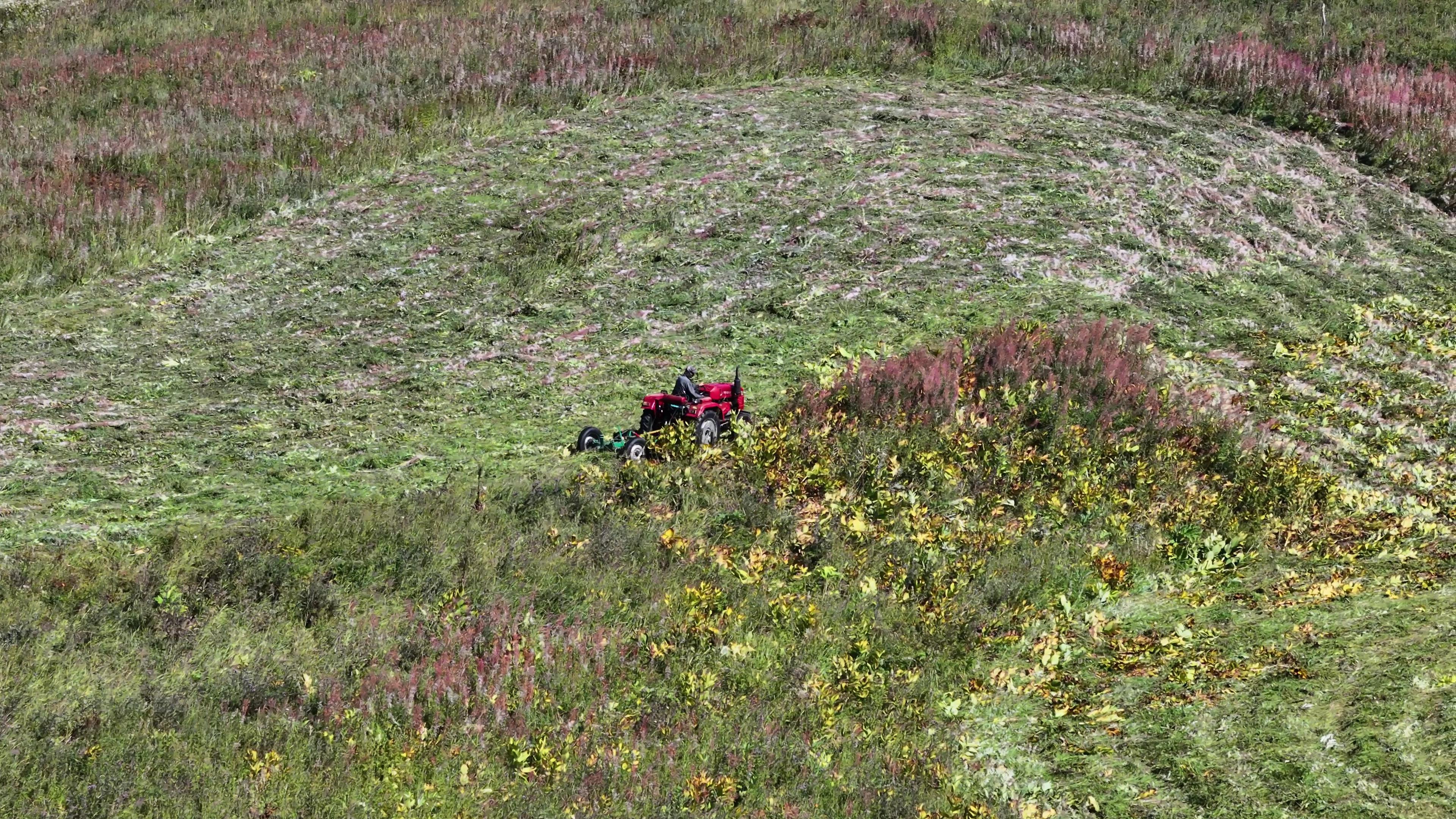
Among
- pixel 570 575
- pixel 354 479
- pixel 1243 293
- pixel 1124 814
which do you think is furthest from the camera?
pixel 1243 293

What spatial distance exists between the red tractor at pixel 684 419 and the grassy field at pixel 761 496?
→ 0.29 metres

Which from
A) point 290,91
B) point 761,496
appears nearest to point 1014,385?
point 761,496

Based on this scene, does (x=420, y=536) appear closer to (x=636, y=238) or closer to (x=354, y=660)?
(x=354, y=660)

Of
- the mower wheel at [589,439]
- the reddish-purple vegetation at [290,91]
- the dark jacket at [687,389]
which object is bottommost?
the mower wheel at [589,439]

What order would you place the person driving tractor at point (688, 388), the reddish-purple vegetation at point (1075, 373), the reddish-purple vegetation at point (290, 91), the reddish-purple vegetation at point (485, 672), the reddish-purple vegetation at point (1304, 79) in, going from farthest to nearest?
1. the reddish-purple vegetation at point (1304, 79)
2. the reddish-purple vegetation at point (290, 91)
3. the reddish-purple vegetation at point (1075, 373)
4. the person driving tractor at point (688, 388)
5. the reddish-purple vegetation at point (485, 672)

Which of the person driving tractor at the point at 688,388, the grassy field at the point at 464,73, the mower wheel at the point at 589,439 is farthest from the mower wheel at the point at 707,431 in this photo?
the grassy field at the point at 464,73

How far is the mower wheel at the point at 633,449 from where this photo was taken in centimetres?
1119

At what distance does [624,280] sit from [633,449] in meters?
4.78

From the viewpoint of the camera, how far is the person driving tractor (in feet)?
37.2

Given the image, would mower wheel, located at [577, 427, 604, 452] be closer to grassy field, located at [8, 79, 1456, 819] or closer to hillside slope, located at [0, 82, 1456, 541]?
grassy field, located at [8, 79, 1456, 819]

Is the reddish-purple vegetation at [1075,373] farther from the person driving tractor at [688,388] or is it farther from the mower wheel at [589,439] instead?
the mower wheel at [589,439]

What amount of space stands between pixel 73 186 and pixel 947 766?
1622 cm

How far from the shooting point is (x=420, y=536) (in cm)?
934

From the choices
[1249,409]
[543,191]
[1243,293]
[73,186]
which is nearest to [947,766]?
[1249,409]
